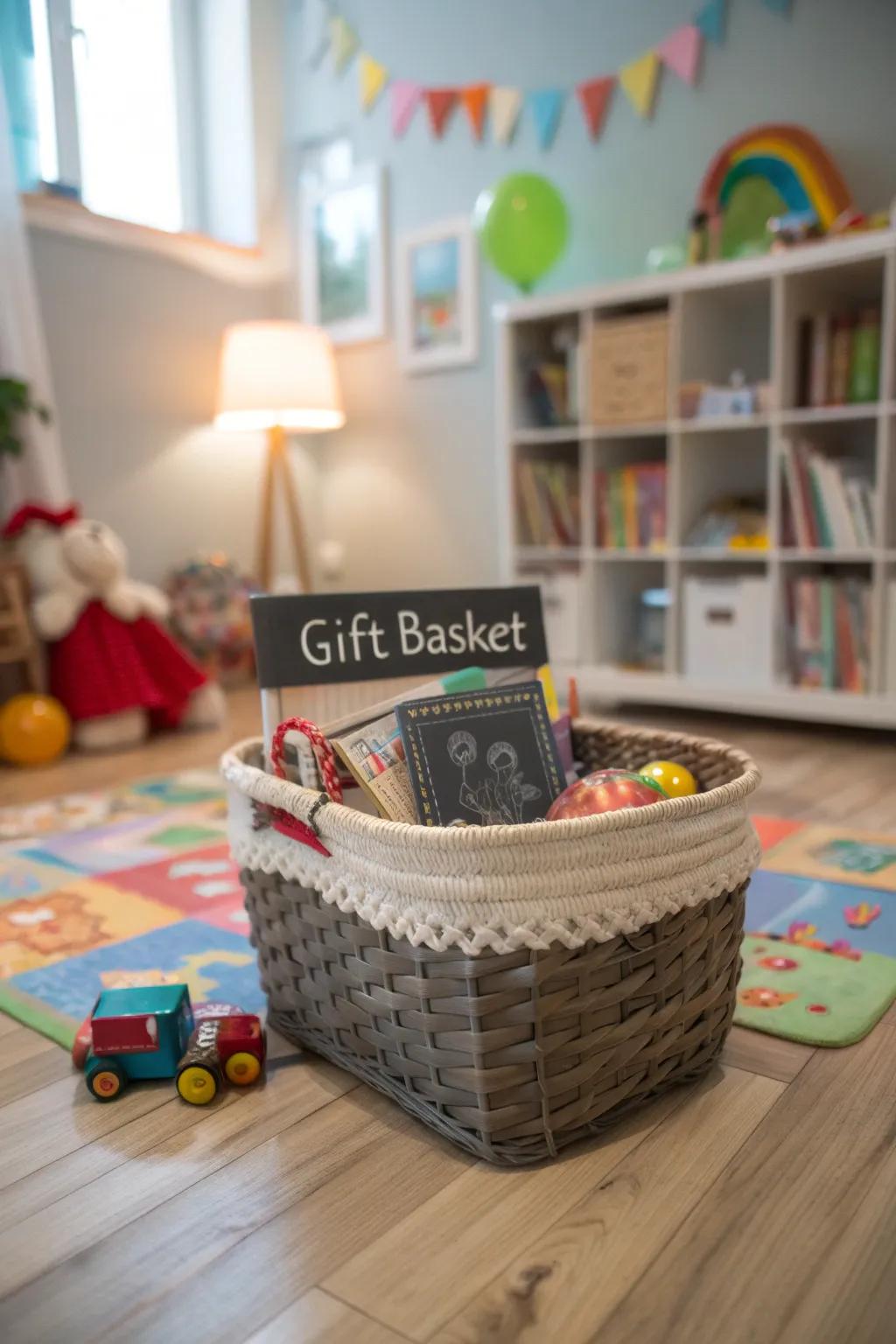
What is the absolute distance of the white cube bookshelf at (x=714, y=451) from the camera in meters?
2.29

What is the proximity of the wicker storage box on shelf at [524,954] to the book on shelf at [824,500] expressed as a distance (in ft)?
5.10

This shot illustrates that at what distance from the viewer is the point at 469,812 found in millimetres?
980

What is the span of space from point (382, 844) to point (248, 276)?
10.6ft

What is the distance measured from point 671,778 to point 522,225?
2166mm

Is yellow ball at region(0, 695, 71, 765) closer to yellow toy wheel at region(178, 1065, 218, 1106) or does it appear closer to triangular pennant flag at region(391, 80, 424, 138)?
yellow toy wheel at region(178, 1065, 218, 1106)

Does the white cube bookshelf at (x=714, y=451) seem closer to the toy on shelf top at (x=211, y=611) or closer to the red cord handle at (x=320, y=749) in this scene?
the toy on shelf top at (x=211, y=611)

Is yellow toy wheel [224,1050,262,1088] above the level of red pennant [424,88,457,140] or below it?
below

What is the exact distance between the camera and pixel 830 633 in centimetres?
239

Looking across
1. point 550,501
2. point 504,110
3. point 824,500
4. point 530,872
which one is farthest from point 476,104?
point 530,872

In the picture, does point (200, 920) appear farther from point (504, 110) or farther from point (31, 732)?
point (504, 110)

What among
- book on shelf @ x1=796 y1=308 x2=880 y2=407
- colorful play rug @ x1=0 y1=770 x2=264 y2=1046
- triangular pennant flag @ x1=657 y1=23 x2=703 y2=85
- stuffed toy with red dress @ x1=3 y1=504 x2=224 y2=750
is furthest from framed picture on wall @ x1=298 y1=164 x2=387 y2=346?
colorful play rug @ x1=0 y1=770 x2=264 y2=1046

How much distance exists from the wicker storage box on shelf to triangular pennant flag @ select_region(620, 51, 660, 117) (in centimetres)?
246

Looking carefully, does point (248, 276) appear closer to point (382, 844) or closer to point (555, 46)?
point (555, 46)

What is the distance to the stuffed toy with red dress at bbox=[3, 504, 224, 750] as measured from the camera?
2.60 meters
